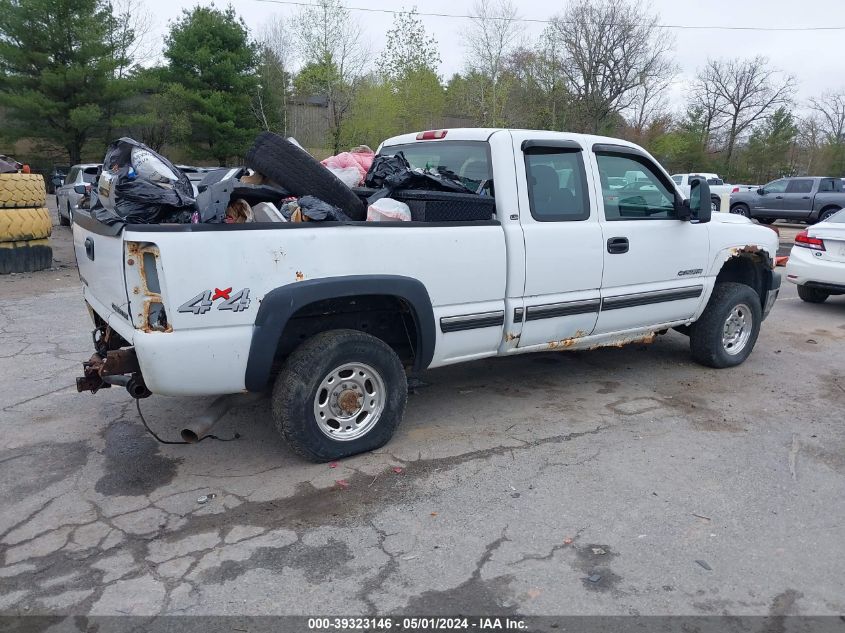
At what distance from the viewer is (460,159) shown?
4828 millimetres

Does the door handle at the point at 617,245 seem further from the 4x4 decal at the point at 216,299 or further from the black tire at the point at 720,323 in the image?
Answer: the 4x4 decal at the point at 216,299

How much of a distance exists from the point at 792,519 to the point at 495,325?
2029mm

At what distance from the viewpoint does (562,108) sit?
110 feet

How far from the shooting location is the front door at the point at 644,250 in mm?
5055

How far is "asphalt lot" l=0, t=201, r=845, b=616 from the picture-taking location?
2.91 m

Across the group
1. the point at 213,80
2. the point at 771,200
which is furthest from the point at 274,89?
the point at 771,200

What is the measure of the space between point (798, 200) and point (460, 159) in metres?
21.4

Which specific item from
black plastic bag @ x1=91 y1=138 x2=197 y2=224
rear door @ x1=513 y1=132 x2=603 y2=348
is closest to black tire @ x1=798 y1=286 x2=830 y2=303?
rear door @ x1=513 y1=132 x2=603 y2=348

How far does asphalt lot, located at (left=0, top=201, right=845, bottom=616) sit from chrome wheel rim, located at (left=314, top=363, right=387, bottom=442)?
223 mm

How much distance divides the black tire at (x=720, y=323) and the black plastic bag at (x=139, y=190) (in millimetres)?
4523

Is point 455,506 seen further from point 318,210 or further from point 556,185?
point 556,185

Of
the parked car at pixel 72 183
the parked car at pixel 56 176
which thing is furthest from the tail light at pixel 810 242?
the parked car at pixel 56 176

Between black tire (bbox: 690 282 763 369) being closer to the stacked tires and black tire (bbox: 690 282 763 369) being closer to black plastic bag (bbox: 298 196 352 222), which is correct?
black plastic bag (bbox: 298 196 352 222)

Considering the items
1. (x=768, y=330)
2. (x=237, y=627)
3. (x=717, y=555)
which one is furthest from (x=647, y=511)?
(x=768, y=330)
